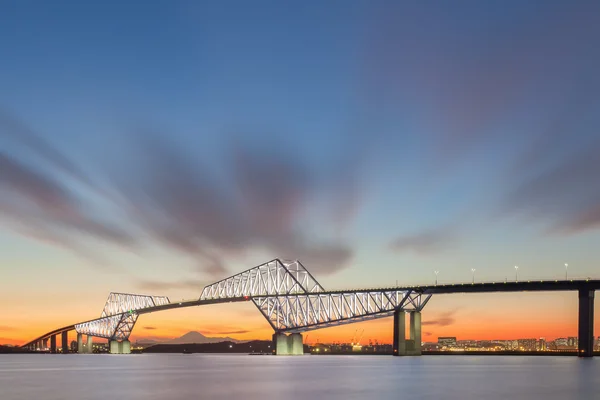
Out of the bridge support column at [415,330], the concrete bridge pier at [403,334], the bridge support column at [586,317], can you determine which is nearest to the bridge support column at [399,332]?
the concrete bridge pier at [403,334]

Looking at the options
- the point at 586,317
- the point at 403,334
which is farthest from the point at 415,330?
the point at 586,317

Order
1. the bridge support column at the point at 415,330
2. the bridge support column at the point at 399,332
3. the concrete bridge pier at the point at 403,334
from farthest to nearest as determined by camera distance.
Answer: the bridge support column at the point at 399,332, the concrete bridge pier at the point at 403,334, the bridge support column at the point at 415,330

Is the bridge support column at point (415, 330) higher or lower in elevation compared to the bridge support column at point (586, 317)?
lower

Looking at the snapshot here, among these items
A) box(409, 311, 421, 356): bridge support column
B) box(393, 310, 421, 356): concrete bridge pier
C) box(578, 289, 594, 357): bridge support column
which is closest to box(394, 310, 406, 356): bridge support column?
box(393, 310, 421, 356): concrete bridge pier

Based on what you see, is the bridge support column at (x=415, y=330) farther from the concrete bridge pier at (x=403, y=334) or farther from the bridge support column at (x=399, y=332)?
the bridge support column at (x=399, y=332)

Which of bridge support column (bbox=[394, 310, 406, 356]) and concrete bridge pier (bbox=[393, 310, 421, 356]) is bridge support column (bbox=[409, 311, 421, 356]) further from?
bridge support column (bbox=[394, 310, 406, 356])

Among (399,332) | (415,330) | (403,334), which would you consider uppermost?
(415,330)

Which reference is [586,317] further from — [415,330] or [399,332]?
[399,332]

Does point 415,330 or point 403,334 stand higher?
point 415,330
